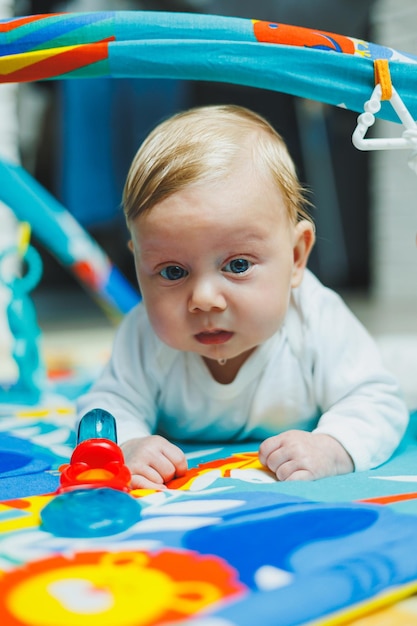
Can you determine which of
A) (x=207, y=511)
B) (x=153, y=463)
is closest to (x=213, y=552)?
(x=207, y=511)

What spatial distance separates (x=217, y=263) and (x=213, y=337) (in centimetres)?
8

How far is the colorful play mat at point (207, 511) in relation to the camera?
0.43 m

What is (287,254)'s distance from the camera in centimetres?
79

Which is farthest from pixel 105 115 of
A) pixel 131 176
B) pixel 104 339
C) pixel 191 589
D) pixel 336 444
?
pixel 191 589

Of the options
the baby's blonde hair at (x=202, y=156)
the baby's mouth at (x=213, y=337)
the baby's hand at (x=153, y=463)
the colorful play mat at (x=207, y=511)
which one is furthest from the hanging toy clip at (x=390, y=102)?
the baby's hand at (x=153, y=463)

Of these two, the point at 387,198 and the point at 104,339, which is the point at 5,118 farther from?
the point at 387,198

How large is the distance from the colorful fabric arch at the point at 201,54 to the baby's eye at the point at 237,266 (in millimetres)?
167

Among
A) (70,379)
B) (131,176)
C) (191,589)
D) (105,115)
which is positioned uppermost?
(105,115)

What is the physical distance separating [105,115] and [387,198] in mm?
1272

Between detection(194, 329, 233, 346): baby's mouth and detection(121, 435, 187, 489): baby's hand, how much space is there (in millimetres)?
110

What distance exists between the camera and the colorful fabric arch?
0.71 metres

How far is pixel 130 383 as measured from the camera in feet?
2.88

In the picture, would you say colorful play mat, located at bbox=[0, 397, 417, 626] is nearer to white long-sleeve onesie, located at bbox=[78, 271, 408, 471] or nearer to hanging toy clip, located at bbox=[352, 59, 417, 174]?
white long-sleeve onesie, located at bbox=[78, 271, 408, 471]

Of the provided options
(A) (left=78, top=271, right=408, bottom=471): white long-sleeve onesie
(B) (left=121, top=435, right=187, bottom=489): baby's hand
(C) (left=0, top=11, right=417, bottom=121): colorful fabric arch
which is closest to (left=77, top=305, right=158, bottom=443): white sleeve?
(A) (left=78, top=271, right=408, bottom=471): white long-sleeve onesie
